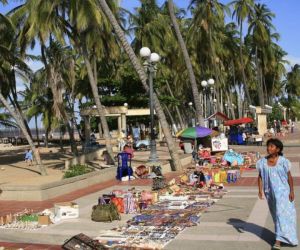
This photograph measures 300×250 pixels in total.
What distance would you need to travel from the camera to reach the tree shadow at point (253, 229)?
783 cm

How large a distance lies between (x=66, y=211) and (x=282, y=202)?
15.3 ft

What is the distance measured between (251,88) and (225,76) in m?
14.4

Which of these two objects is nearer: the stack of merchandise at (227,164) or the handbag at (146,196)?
the handbag at (146,196)

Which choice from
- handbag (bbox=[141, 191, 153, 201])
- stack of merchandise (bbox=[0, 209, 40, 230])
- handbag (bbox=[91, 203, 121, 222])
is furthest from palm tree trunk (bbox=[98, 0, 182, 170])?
stack of merchandise (bbox=[0, 209, 40, 230])

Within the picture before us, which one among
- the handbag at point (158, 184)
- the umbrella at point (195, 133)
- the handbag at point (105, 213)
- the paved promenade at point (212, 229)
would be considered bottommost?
the paved promenade at point (212, 229)

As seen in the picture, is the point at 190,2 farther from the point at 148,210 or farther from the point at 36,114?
the point at 148,210

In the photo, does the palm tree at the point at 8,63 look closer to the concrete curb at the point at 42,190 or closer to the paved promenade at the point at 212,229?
the concrete curb at the point at 42,190

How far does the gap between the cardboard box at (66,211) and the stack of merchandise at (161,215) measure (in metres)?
1.01

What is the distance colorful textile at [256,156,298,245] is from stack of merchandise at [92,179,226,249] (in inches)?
70.0

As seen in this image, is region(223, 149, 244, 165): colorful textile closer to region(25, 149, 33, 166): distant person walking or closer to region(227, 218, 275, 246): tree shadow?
region(227, 218, 275, 246): tree shadow

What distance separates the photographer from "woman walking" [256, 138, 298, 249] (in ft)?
23.3

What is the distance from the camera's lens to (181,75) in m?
54.0

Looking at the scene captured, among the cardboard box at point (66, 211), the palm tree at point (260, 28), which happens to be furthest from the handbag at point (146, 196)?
the palm tree at point (260, 28)

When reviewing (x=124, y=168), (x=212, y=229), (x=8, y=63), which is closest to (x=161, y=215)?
(x=212, y=229)
